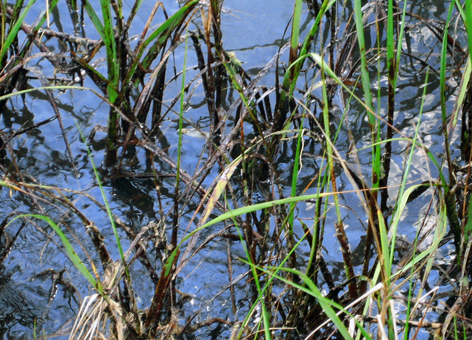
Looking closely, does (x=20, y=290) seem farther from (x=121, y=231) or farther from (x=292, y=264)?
(x=292, y=264)

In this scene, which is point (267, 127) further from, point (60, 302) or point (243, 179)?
point (60, 302)

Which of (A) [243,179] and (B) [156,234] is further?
(A) [243,179]

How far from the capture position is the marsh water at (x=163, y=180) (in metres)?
1.62

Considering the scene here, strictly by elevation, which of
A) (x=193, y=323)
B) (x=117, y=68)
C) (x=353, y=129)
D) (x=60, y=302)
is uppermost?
(x=117, y=68)

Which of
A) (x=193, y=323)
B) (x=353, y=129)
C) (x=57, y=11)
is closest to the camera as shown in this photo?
(x=193, y=323)

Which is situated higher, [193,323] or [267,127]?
[267,127]

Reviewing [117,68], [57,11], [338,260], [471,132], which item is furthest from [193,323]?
[57,11]

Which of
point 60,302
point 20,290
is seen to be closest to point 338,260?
point 60,302

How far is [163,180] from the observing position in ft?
6.71

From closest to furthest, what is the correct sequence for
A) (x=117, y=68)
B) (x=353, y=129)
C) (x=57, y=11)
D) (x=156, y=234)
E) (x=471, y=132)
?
(x=156, y=234), (x=471, y=132), (x=117, y=68), (x=353, y=129), (x=57, y=11)

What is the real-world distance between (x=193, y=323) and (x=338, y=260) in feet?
1.86

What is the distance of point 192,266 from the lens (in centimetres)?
177

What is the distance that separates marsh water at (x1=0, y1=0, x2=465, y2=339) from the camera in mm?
1617

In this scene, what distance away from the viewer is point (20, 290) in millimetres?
1642
